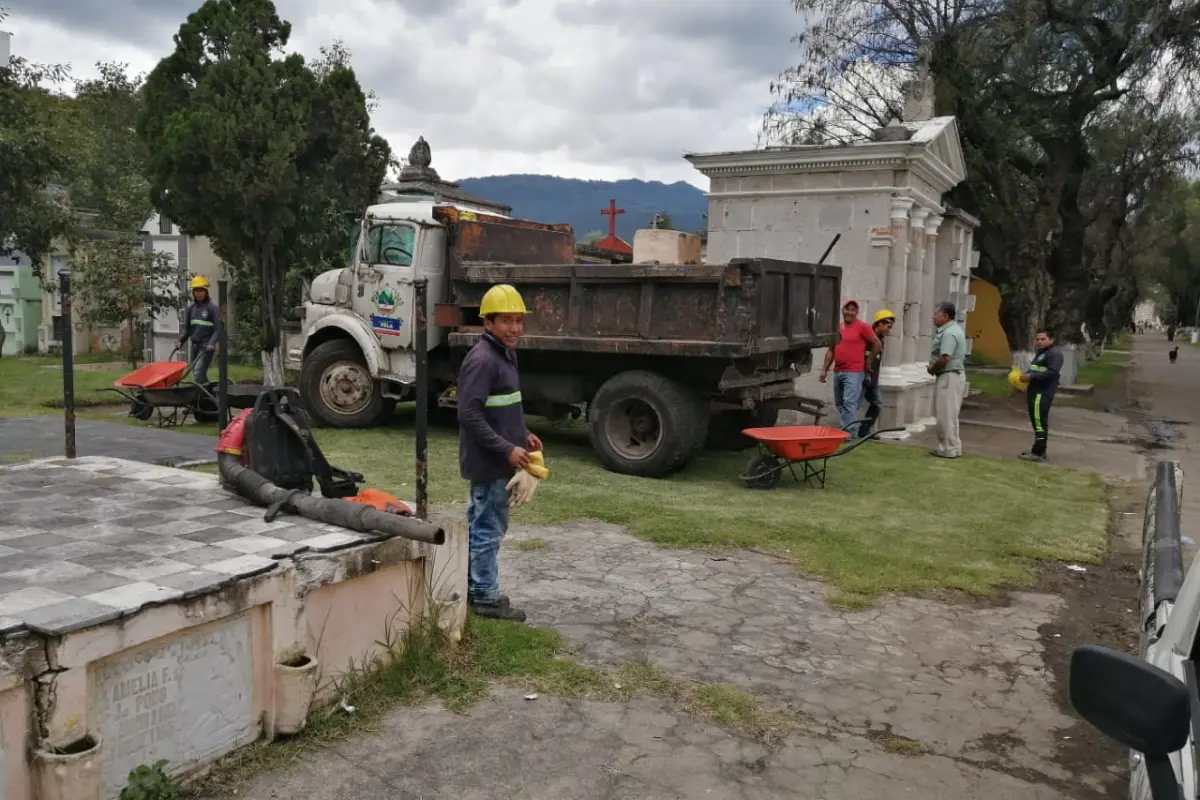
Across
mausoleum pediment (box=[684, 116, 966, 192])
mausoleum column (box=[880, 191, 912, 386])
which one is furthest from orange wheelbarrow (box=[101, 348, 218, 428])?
mausoleum column (box=[880, 191, 912, 386])

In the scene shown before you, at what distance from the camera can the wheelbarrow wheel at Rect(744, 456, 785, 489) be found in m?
8.48

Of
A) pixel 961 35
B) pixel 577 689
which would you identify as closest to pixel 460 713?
pixel 577 689

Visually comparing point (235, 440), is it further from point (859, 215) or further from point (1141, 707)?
point (859, 215)

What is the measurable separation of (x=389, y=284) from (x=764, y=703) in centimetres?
730

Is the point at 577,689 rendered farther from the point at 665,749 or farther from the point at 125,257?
the point at 125,257

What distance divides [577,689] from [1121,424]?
15.0 m

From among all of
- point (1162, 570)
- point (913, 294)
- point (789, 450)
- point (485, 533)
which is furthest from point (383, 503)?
point (913, 294)

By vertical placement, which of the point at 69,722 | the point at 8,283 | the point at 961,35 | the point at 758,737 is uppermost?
the point at 961,35

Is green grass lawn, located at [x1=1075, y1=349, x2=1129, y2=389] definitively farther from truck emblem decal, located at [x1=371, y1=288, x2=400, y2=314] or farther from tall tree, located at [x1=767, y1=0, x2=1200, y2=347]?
truck emblem decal, located at [x1=371, y1=288, x2=400, y2=314]

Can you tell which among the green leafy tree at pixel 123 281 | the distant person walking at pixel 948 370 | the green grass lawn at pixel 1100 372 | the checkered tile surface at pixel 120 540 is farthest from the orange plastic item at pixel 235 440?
the green grass lawn at pixel 1100 372

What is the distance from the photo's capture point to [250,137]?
11617 millimetres

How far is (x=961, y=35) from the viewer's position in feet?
61.1

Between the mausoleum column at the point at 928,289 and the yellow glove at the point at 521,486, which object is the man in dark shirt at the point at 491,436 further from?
the mausoleum column at the point at 928,289

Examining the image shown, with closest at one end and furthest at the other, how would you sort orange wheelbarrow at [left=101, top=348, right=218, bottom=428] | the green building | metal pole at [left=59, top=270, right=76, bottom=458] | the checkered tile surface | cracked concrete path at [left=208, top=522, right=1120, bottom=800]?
the checkered tile surface
cracked concrete path at [left=208, top=522, right=1120, bottom=800]
metal pole at [left=59, top=270, right=76, bottom=458]
orange wheelbarrow at [left=101, top=348, right=218, bottom=428]
the green building
